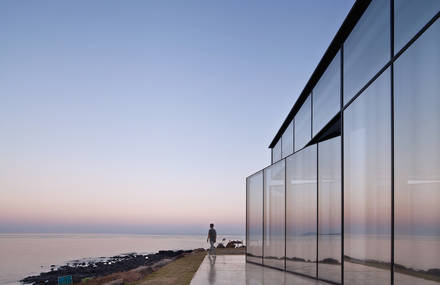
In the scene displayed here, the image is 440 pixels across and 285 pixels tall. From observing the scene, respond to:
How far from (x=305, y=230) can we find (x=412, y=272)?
7.74m

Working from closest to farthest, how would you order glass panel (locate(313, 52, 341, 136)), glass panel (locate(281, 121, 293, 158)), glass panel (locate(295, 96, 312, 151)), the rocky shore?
glass panel (locate(313, 52, 341, 136)), glass panel (locate(295, 96, 312, 151)), glass panel (locate(281, 121, 293, 158)), the rocky shore

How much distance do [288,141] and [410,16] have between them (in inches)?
520

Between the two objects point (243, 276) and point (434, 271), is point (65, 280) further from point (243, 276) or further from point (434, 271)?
point (434, 271)

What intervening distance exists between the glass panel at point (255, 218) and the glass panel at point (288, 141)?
1.71 metres

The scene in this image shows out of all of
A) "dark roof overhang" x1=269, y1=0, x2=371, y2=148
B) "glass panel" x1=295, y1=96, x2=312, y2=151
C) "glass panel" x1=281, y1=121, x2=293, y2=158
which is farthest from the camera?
"glass panel" x1=281, y1=121, x2=293, y2=158

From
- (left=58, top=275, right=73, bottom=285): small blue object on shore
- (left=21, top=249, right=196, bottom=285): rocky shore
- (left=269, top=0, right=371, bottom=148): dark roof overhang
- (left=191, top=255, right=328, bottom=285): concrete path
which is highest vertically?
(left=269, top=0, right=371, bottom=148): dark roof overhang

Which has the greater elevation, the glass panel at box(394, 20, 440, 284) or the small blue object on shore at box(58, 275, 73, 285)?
the glass panel at box(394, 20, 440, 284)

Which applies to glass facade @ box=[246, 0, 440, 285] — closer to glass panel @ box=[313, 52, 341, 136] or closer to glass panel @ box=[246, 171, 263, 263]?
glass panel @ box=[313, 52, 341, 136]

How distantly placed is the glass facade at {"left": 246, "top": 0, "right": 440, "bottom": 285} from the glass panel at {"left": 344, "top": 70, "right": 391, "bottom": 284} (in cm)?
2

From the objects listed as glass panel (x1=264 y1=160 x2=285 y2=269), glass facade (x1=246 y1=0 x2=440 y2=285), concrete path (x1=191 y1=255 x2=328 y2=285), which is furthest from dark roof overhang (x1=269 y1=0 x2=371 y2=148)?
concrete path (x1=191 y1=255 x2=328 y2=285)

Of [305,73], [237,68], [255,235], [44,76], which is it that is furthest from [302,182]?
[305,73]

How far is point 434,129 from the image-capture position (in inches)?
204

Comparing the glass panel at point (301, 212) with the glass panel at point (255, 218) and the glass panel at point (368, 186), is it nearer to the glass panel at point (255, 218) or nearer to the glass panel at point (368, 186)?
the glass panel at point (255, 218)

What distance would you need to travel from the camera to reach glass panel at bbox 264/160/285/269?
1571 centimetres
